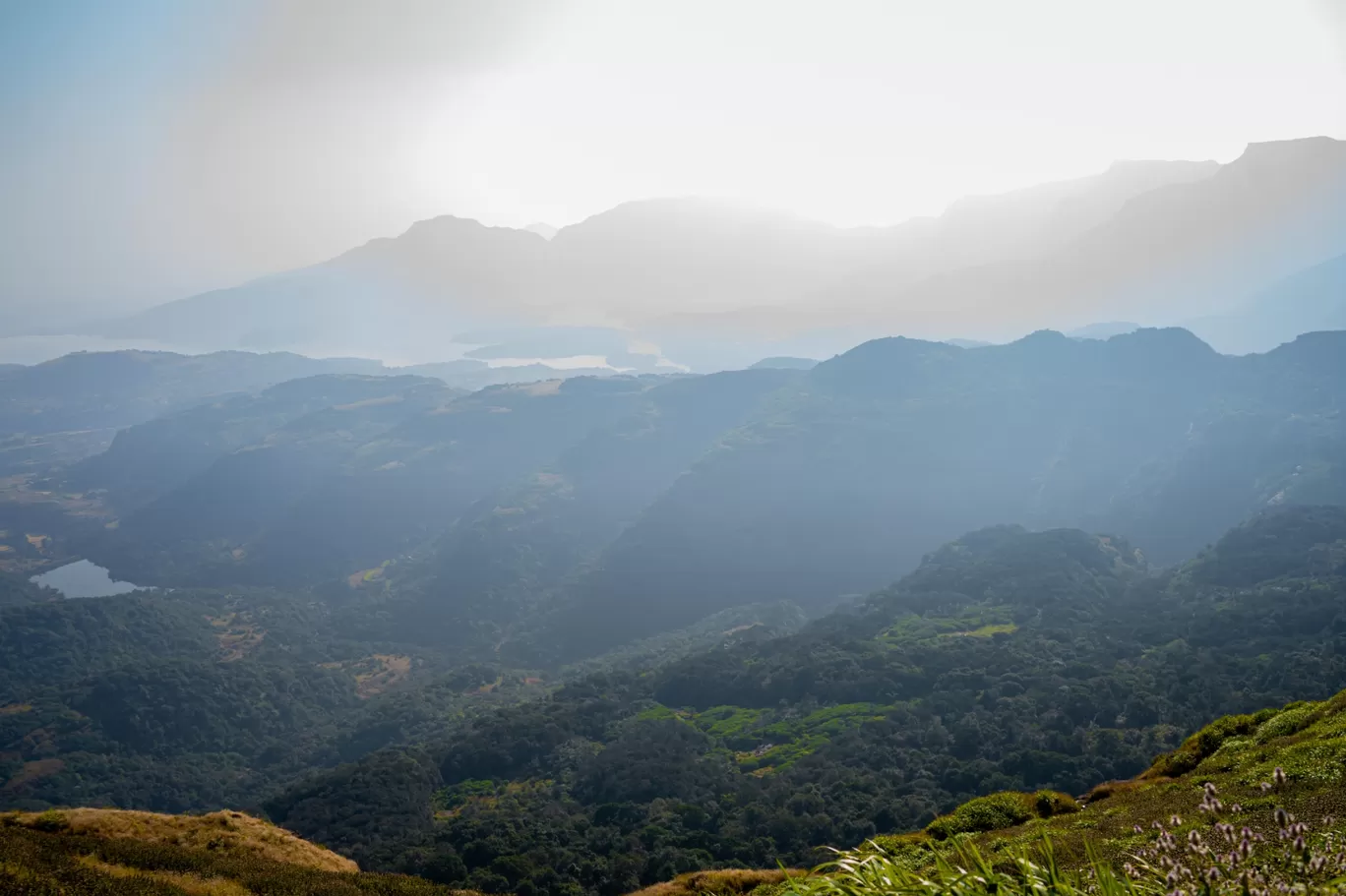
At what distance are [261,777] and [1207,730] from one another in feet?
401

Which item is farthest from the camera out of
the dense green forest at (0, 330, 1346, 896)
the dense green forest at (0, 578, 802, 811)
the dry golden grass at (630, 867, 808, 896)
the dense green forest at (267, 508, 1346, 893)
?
the dense green forest at (0, 578, 802, 811)

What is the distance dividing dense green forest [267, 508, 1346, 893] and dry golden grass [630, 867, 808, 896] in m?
22.0

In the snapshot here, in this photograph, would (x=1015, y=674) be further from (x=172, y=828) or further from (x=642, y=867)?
(x=172, y=828)

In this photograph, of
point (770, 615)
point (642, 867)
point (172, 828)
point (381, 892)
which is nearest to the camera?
point (381, 892)

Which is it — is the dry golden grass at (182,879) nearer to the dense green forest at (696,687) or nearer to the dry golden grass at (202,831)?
the dry golden grass at (202,831)

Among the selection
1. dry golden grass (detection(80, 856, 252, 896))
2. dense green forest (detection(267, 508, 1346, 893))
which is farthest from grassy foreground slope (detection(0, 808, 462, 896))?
dense green forest (detection(267, 508, 1346, 893))

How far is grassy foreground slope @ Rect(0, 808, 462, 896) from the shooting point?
16.0m

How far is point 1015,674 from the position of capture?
82312 millimetres

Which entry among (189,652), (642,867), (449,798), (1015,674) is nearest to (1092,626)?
(1015,674)

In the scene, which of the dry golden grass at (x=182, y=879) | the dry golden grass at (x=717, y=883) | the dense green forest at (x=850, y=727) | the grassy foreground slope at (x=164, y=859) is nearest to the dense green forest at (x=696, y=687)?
the dense green forest at (x=850, y=727)

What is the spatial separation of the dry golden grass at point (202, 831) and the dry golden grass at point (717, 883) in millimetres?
12045

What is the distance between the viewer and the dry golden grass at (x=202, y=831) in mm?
24141

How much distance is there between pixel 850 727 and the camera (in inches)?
3009

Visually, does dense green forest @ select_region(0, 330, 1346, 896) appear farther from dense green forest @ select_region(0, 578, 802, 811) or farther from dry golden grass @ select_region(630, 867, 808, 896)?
dry golden grass @ select_region(630, 867, 808, 896)
